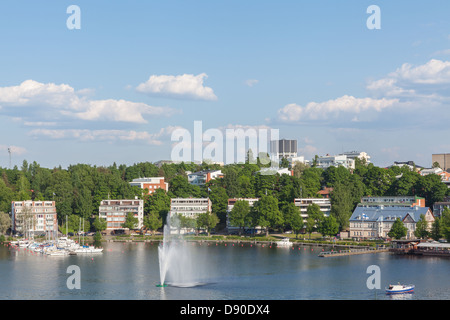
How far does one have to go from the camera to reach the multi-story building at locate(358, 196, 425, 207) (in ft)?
264

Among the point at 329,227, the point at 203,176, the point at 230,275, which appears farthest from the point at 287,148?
the point at 230,275

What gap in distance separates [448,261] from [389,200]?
2567 centimetres

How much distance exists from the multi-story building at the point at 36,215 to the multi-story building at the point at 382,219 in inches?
1690

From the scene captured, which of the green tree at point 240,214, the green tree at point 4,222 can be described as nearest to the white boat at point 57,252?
the green tree at point 4,222

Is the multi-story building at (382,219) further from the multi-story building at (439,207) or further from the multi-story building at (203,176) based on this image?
the multi-story building at (203,176)

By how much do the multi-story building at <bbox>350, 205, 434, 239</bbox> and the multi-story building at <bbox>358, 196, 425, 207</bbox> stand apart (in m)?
1.06

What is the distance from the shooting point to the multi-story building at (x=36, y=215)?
8788cm

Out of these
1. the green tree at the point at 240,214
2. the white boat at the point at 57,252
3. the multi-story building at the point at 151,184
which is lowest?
the white boat at the point at 57,252

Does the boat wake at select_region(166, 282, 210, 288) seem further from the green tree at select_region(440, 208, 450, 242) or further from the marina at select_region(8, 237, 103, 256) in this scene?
the green tree at select_region(440, 208, 450, 242)

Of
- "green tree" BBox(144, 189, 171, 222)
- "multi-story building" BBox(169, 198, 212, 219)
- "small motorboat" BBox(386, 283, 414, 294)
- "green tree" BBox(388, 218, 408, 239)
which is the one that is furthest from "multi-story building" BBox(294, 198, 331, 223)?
"small motorboat" BBox(386, 283, 414, 294)

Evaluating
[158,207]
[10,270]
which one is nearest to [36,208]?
[158,207]

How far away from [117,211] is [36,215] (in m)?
11.8

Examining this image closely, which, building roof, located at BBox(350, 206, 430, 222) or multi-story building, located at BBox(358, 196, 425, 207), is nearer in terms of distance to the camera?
building roof, located at BBox(350, 206, 430, 222)
